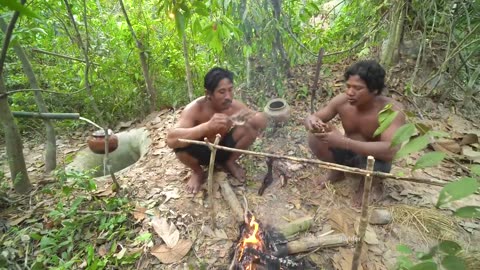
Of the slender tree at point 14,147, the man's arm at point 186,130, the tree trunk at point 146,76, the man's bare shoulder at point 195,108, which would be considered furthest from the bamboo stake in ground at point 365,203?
the tree trunk at point 146,76

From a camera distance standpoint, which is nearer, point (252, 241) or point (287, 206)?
point (252, 241)

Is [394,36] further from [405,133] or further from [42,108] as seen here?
[42,108]

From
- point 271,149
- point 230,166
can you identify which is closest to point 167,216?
point 230,166

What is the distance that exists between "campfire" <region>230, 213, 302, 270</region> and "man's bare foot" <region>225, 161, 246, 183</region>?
26.1 inches

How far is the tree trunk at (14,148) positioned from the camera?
9.11 feet

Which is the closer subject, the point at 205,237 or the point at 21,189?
the point at 205,237

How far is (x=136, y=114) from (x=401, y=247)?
4593 millimetres

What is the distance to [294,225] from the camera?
2.62m

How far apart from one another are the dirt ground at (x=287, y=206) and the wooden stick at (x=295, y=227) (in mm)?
64

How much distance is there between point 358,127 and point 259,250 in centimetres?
154

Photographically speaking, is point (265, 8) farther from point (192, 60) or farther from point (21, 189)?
point (21, 189)

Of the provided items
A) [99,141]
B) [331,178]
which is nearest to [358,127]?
[331,178]

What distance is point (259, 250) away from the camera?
2.39m

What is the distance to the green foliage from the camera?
2.42m
